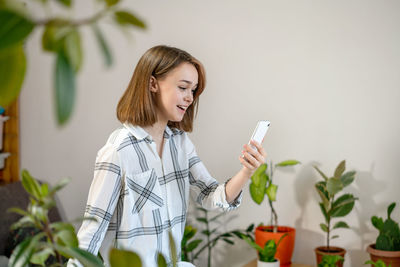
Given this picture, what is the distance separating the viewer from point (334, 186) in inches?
80.7

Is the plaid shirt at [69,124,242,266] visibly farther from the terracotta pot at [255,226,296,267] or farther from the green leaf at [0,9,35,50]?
the green leaf at [0,9,35,50]

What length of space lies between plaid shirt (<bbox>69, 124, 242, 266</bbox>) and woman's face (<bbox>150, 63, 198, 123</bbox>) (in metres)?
0.12

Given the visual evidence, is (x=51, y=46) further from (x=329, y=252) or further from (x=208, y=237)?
(x=208, y=237)

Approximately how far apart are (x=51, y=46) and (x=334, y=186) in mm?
1902

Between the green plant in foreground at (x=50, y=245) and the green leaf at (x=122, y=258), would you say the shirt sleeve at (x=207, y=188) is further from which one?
the green leaf at (x=122, y=258)

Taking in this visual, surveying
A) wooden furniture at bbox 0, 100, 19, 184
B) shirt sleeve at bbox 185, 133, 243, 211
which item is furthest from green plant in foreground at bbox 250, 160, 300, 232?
wooden furniture at bbox 0, 100, 19, 184

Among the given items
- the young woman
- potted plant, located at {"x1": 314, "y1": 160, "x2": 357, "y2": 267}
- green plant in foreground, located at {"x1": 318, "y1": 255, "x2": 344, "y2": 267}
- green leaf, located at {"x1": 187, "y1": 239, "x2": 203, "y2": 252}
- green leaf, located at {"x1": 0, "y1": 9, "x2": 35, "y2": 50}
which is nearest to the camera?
green leaf, located at {"x1": 0, "y1": 9, "x2": 35, "y2": 50}

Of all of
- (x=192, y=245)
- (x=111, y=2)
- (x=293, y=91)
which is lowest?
(x=192, y=245)

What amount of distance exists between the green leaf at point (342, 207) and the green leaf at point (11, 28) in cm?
199

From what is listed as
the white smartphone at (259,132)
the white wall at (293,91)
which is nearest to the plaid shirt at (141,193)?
the white smartphone at (259,132)

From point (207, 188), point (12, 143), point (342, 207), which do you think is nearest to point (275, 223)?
point (342, 207)

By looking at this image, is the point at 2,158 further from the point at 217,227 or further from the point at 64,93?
the point at 64,93

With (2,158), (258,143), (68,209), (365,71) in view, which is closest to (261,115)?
(365,71)

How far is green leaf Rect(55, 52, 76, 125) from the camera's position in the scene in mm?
274
